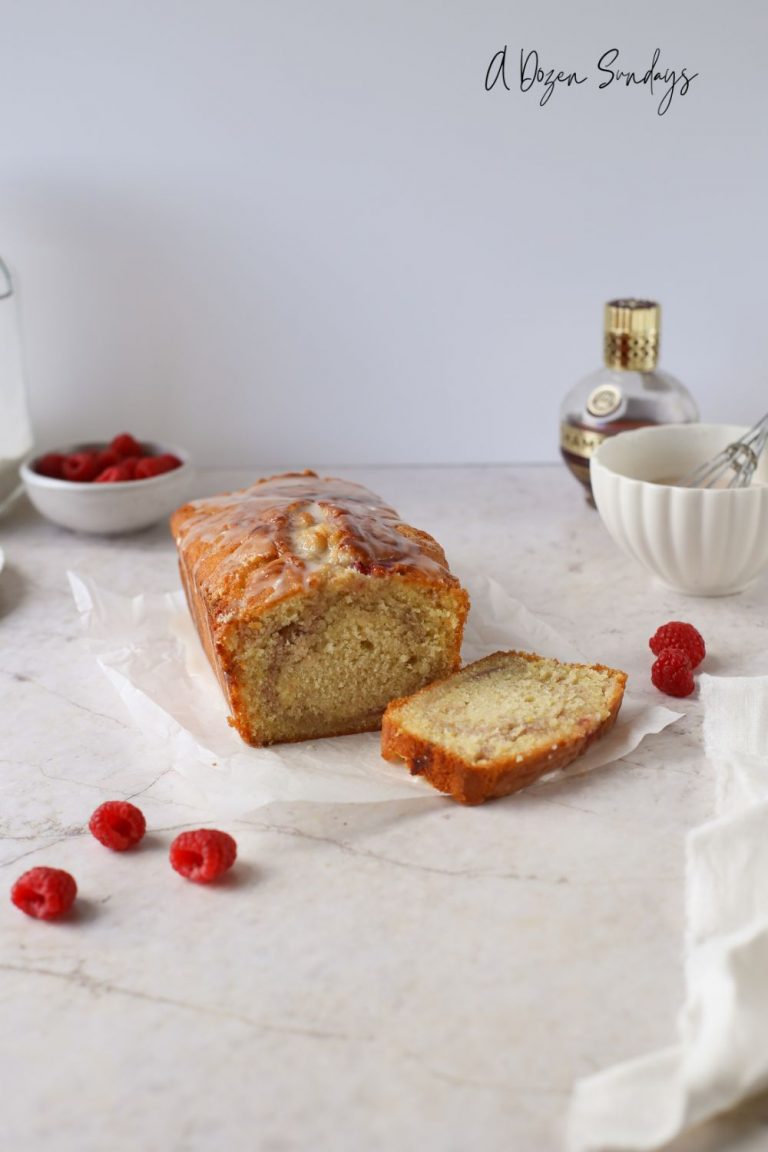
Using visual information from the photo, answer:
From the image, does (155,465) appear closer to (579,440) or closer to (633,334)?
(579,440)

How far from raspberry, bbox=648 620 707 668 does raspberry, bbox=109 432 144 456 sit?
1.44 metres

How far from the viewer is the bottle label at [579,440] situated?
2.81 metres

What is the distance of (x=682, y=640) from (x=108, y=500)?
4.54 feet

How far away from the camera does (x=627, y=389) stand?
9.25 feet

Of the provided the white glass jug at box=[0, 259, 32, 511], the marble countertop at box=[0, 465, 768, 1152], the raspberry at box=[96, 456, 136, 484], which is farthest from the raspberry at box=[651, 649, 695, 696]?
the white glass jug at box=[0, 259, 32, 511]

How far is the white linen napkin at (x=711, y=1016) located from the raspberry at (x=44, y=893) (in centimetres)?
71

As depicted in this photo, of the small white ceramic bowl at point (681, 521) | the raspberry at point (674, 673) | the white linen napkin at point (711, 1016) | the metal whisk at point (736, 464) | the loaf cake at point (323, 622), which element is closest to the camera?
the white linen napkin at point (711, 1016)

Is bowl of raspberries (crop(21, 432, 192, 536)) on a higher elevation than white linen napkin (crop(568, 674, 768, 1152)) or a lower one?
higher

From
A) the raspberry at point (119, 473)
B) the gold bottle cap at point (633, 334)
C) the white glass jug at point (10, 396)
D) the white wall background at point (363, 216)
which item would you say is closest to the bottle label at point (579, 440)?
the gold bottle cap at point (633, 334)

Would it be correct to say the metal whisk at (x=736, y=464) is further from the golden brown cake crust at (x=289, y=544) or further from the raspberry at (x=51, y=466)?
the raspberry at (x=51, y=466)

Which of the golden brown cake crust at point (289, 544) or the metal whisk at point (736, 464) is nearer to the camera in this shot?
the golden brown cake crust at point (289, 544)

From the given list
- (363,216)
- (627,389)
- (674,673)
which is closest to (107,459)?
(363,216)

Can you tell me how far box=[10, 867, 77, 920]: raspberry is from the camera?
1.54 metres

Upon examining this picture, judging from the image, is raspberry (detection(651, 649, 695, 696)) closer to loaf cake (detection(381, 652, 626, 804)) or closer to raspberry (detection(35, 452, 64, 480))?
loaf cake (detection(381, 652, 626, 804))
